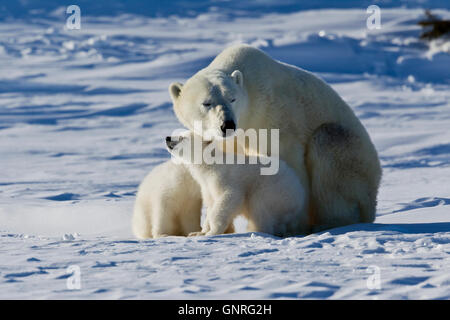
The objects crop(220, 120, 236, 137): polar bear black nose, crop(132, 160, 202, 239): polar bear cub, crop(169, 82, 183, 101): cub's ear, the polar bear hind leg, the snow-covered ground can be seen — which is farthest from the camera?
the polar bear hind leg

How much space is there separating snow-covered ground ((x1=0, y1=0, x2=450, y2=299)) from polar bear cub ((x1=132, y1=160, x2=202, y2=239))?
33 cm

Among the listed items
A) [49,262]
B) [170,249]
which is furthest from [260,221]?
[49,262]

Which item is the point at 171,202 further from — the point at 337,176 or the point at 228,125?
the point at 337,176

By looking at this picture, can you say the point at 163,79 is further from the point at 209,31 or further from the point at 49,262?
the point at 49,262

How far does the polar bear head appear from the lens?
4.44m

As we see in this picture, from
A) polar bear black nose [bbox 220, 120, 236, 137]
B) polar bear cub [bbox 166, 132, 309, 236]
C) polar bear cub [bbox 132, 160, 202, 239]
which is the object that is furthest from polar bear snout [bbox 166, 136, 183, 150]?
polar bear black nose [bbox 220, 120, 236, 137]

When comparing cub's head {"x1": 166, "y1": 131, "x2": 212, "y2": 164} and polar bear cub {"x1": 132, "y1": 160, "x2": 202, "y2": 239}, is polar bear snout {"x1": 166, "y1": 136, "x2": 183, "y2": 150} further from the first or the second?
polar bear cub {"x1": 132, "y1": 160, "x2": 202, "y2": 239}

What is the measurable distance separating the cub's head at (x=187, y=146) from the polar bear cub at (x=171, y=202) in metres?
0.21

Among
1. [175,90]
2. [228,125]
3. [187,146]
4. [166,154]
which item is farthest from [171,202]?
[166,154]

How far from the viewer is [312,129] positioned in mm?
5133

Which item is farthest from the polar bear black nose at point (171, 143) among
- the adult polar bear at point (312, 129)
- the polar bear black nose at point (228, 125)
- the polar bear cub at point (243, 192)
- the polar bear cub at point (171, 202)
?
the polar bear black nose at point (228, 125)

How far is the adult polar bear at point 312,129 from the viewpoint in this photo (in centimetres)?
496

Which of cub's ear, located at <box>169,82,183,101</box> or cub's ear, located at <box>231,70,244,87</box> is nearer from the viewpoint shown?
cub's ear, located at <box>231,70,244,87</box>

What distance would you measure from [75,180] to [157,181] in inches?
164
